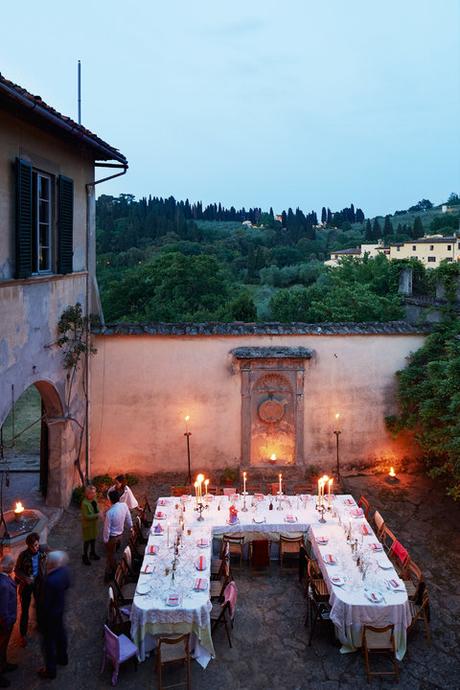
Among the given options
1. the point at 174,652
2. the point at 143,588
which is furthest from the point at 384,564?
the point at 143,588

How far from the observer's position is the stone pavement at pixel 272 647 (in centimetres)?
657

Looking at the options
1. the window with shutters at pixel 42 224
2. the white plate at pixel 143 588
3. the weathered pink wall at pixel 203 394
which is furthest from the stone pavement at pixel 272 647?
the window with shutters at pixel 42 224

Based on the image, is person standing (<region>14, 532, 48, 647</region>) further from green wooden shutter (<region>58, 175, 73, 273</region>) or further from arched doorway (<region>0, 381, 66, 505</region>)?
green wooden shutter (<region>58, 175, 73, 273</region>)

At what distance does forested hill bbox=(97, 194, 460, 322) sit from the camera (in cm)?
2325

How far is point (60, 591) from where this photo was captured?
19.6 feet

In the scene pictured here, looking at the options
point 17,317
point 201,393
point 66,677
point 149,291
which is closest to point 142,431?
point 201,393

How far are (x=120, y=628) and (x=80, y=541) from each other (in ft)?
10.3

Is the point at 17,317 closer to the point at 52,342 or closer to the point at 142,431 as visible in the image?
the point at 52,342

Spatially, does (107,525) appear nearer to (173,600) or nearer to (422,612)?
(173,600)

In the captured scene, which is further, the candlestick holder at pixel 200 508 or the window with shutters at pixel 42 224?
the candlestick holder at pixel 200 508

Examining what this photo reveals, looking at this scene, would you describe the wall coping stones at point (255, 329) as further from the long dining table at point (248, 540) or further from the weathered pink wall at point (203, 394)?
the long dining table at point (248, 540)

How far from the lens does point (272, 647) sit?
7.22 metres

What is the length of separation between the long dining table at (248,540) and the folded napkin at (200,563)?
15mm

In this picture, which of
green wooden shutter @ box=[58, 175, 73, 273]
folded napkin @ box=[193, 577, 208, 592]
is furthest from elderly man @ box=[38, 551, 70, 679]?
green wooden shutter @ box=[58, 175, 73, 273]
